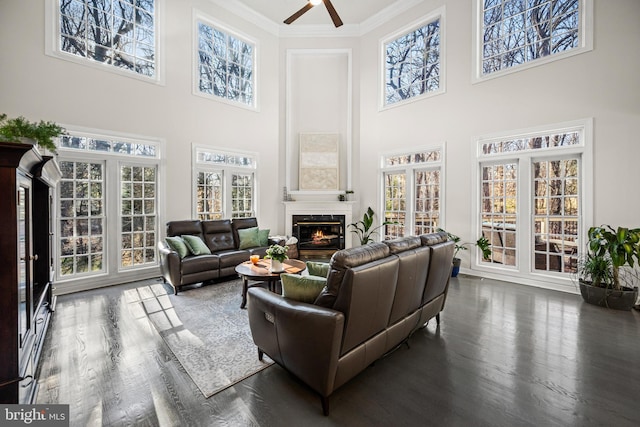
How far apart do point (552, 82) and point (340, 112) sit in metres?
4.21

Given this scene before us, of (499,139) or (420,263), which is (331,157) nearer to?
(499,139)

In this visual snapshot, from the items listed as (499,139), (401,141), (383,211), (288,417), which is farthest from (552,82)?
(288,417)

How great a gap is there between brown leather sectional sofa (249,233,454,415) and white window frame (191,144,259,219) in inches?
160

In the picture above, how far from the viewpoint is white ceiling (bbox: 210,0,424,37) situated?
618 cm

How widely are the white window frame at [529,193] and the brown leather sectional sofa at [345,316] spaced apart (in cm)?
329

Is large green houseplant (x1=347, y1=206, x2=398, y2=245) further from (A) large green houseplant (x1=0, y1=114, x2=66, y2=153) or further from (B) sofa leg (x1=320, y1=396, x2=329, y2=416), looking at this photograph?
(A) large green houseplant (x1=0, y1=114, x2=66, y2=153)

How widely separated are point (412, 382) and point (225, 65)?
679 cm

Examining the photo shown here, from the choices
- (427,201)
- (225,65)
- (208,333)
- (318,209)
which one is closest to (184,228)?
(208,333)

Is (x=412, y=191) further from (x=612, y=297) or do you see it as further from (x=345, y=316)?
(x=345, y=316)

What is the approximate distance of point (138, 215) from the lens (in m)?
5.03

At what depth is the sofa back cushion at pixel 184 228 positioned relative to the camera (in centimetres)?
492

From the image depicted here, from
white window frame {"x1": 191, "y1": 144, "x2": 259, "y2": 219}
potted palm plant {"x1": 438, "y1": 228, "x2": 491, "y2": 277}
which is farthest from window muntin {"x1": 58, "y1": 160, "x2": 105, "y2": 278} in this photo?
potted palm plant {"x1": 438, "y1": 228, "x2": 491, "y2": 277}

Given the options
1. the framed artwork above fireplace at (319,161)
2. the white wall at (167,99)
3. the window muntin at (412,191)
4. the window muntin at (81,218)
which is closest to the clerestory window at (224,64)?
the white wall at (167,99)

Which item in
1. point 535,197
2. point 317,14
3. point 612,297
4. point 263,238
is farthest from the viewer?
point 317,14
